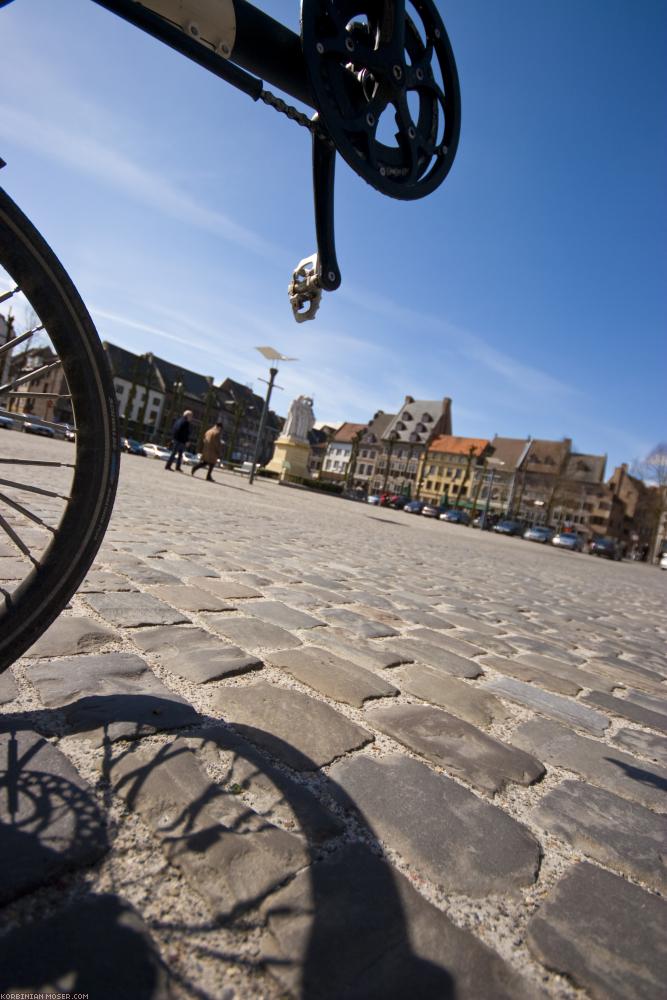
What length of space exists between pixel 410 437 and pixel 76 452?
91.7 meters

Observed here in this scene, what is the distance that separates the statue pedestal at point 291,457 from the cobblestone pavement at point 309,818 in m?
28.3

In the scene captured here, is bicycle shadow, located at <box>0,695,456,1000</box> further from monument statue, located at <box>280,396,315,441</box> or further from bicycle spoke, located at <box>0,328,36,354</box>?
monument statue, located at <box>280,396,315,441</box>

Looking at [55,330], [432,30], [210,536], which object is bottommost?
[210,536]

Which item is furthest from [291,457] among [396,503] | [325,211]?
[325,211]

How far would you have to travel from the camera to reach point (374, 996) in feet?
2.68

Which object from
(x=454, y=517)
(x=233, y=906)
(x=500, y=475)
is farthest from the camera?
(x=500, y=475)

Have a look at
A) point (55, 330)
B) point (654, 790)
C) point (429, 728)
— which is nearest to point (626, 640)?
point (654, 790)

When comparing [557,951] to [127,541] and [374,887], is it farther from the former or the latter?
[127,541]

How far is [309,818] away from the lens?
121cm

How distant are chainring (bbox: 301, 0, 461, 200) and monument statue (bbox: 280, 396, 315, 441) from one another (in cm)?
2937

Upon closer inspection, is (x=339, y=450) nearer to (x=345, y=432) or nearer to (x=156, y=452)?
(x=345, y=432)

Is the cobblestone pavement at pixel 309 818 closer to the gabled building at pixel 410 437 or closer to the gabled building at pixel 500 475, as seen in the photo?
the gabled building at pixel 500 475

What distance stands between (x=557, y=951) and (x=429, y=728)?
87cm

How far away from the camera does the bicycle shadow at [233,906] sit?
801mm
